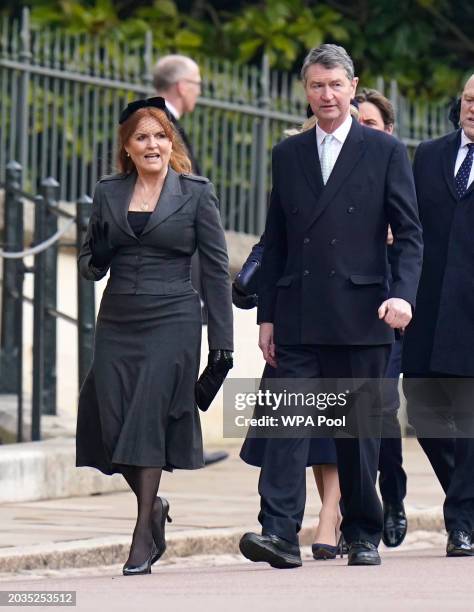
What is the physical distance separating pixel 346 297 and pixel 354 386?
1.09 feet

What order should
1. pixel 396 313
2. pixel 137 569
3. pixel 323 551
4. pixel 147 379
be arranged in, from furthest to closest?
pixel 323 551
pixel 147 379
pixel 137 569
pixel 396 313

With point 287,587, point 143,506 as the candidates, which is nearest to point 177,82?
point 143,506

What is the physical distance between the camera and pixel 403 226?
25.7ft

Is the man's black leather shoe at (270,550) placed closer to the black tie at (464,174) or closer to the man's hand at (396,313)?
the man's hand at (396,313)

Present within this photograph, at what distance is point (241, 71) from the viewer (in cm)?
1570

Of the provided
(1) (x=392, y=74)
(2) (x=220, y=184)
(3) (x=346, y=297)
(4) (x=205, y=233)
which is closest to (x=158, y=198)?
(4) (x=205, y=233)

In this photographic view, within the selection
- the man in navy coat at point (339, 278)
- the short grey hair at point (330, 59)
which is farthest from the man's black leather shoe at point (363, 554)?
the short grey hair at point (330, 59)

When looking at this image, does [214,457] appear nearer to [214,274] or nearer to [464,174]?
[464,174]

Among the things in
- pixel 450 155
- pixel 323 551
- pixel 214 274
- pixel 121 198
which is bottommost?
pixel 323 551

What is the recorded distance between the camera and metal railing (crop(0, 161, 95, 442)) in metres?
11.5

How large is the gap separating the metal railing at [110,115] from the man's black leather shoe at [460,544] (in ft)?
16.5

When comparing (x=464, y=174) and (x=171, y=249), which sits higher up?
(x=464, y=174)

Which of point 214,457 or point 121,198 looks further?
point 214,457

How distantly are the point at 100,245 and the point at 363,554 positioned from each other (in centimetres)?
153
